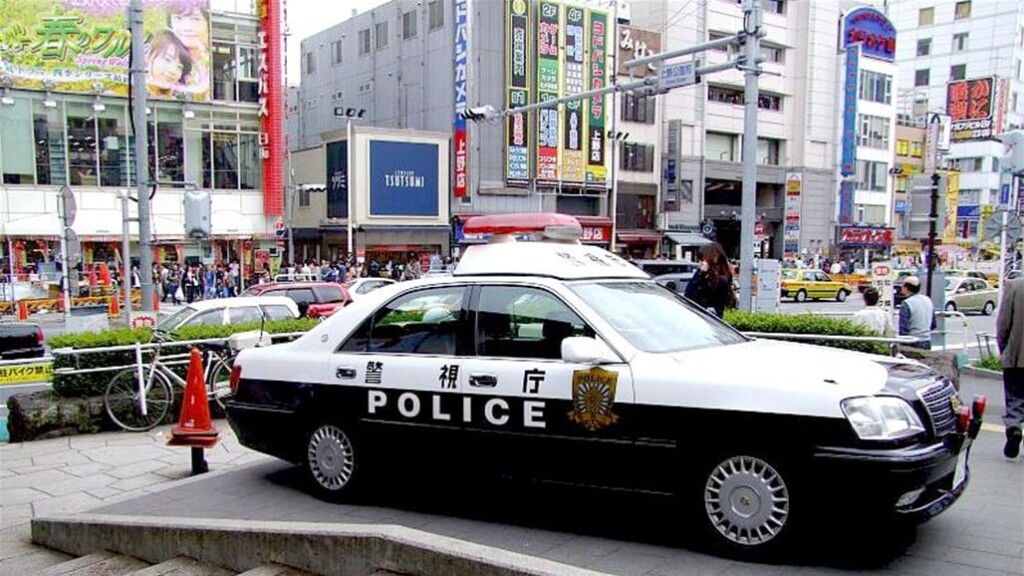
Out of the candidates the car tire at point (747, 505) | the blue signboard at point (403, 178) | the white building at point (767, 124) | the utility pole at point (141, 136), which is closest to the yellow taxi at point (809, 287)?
the white building at point (767, 124)

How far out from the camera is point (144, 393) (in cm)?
866

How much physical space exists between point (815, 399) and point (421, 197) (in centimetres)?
3337

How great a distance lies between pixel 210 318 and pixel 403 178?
24413 millimetres

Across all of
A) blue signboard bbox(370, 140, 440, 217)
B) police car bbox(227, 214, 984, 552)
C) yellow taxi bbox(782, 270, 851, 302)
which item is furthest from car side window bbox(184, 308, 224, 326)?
yellow taxi bbox(782, 270, 851, 302)

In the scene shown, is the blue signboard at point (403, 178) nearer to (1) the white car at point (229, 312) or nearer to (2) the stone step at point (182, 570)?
(1) the white car at point (229, 312)

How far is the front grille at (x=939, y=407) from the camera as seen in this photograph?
4227 mm

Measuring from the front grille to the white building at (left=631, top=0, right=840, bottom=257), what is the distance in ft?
131

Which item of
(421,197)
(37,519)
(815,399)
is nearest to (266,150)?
(421,197)

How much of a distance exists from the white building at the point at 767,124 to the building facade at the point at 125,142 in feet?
74.0

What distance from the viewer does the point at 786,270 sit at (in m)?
35.1

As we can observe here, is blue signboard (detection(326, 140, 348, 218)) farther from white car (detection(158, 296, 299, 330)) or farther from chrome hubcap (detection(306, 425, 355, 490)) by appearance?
chrome hubcap (detection(306, 425, 355, 490))

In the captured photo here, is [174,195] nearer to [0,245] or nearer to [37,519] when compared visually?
[0,245]

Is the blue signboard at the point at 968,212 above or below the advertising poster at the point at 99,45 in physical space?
below

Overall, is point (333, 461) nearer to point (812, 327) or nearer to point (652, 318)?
point (652, 318)
